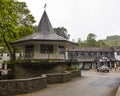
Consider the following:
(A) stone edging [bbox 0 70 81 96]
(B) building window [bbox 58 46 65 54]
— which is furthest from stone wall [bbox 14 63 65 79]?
(A) stone edging [bbox 0 70 81 96]

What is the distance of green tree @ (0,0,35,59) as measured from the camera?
27006 mm

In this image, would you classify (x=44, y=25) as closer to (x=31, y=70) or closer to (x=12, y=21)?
(x=12, y=21)

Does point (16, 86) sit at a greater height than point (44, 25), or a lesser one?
lesser

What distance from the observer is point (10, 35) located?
2992 centimetres

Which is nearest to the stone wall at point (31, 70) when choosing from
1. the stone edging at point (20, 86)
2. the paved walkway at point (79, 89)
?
the paved walkway at point (79, 89)

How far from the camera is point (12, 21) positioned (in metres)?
28.9

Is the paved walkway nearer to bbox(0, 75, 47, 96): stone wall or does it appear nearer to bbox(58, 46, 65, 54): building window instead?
bbox(0, 75, 47, 96): stone wall

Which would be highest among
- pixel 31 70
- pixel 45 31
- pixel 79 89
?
pixel 45 31

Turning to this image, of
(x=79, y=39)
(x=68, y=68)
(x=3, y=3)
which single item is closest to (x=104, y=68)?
(x=68, y=68)

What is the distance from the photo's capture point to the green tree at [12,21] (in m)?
27.0

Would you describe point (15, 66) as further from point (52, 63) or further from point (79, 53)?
point (79, 53)

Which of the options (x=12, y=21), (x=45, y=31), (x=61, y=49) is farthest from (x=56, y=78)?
(x=12, y=21)

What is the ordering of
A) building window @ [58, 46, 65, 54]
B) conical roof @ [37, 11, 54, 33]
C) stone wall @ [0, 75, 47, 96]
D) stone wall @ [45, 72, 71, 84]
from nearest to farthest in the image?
1. stone wall @ [0, 75, 47, 96]
2. stone wall @ [45, 72, 71, 84]
3. building window @ [58, 46, 65, 54]
4. conical roof @ [37, 11, 54, 33]

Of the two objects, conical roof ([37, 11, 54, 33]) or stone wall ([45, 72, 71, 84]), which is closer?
stone wall ([45, 72, 71, 84])
